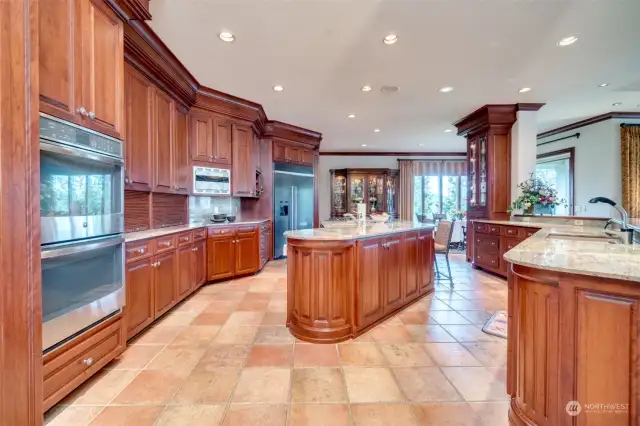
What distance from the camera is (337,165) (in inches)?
332

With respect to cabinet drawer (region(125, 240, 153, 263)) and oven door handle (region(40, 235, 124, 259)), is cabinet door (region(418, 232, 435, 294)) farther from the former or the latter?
oven door handle (region(40, 235, 124, 259))

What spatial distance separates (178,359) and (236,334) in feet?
1.66

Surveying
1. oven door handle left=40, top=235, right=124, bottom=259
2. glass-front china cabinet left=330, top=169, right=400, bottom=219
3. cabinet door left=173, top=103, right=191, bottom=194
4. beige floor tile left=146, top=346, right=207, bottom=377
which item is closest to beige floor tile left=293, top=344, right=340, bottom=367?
beige floor tile left=146, top=346, right=207, bottom=377

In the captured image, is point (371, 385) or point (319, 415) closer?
point (319, 415)

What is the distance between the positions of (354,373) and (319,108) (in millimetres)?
3984

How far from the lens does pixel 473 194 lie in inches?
205

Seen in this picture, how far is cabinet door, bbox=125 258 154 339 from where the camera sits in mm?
2199

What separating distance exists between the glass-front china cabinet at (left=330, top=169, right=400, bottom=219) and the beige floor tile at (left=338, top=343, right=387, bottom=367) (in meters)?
5.65

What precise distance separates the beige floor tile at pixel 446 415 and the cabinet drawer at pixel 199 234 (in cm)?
291

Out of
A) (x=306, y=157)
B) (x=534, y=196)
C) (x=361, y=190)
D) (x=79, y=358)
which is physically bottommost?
(x=79, y=358)

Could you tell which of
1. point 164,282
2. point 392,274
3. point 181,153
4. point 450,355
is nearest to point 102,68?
point 164,282

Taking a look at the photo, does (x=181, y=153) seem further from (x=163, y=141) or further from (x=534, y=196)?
(x=534, y=196)

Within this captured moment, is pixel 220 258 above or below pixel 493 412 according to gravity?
above

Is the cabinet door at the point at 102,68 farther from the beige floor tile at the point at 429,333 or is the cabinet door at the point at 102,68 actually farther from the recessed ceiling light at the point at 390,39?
→ the beige floor tile at the point at 429,333
